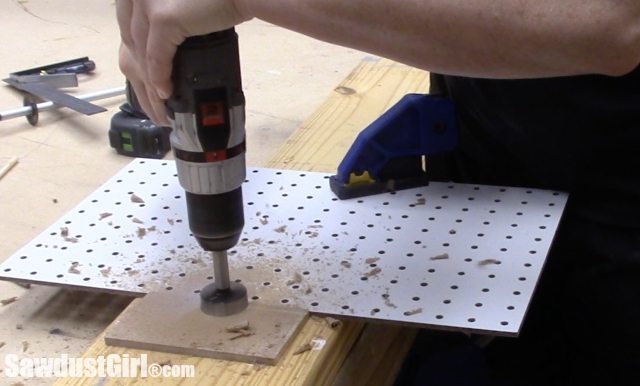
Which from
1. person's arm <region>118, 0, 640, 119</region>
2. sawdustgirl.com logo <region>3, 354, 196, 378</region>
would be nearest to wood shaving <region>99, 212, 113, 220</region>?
sawdustgirl.com logo <region>3, 354, 196, 378</region>

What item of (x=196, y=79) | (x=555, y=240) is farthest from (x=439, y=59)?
(x=555, y=240)

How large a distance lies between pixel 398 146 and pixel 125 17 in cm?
43

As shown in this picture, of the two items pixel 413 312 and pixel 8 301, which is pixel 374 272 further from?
pixel 8 301

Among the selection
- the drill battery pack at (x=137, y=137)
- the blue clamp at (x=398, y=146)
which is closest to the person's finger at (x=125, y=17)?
the blue clamp at (x=398, y=146)

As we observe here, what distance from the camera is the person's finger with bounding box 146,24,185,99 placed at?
2.52 feet

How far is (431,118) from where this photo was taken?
115cm

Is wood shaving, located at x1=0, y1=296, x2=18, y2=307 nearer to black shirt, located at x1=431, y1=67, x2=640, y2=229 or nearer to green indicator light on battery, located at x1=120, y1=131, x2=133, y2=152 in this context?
green indicator light on battery, located at x1=120, y1=131, x2=133, y2=152

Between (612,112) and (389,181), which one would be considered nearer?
(612,112)

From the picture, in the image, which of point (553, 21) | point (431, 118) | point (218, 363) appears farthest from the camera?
point (431, 118)

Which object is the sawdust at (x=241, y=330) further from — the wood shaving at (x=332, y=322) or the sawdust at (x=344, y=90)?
the sawdust at (x=344, y=90)

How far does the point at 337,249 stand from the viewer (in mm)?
1030

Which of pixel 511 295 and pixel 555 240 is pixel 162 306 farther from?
pixel 555 240

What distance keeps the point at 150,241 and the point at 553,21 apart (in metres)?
0.53

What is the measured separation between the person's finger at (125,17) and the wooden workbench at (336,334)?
278mm
